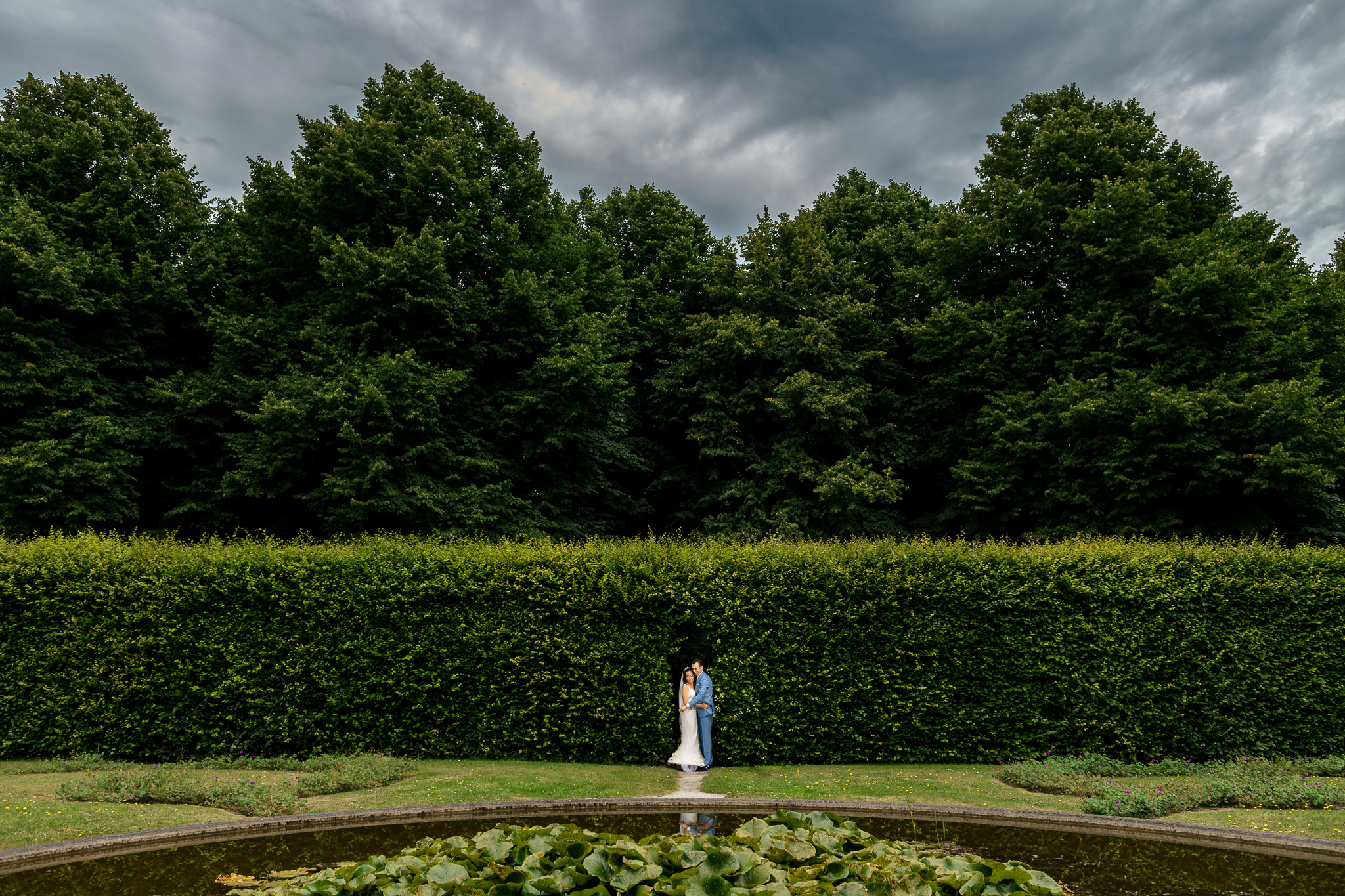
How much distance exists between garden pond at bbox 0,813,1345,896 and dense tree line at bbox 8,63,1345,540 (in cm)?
1300

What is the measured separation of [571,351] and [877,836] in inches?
661

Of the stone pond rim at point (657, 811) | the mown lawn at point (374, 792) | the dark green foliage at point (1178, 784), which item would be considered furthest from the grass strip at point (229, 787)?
the dark green foliage at point (1178, 784)

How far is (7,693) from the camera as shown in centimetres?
1274

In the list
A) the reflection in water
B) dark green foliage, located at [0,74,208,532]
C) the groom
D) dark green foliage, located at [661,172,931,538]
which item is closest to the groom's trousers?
the groom

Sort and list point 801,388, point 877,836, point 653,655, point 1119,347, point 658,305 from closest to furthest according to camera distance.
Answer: point 877,836, point 653,655, point 1119,347, point 801,388, point 658,305

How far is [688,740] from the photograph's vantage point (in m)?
12.8

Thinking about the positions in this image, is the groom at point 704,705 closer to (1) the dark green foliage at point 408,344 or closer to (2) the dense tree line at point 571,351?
(1) the dark green foliage at point 408,344

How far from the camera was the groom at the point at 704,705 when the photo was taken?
41.8 ft

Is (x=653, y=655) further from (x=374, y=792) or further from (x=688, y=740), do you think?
(x=374, y=792)

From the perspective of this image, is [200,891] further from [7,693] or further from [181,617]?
[7,693]

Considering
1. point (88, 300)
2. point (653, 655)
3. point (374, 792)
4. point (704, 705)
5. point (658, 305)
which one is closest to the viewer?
point (374, 792)

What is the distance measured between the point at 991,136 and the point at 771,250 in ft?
27.5

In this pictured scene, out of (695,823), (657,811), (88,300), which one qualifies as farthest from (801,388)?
(88,300)

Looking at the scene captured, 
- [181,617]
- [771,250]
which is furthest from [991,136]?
[181,617]
